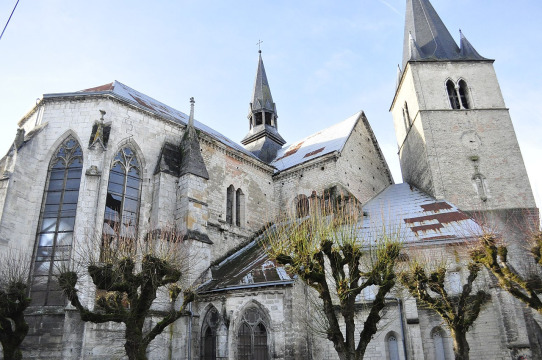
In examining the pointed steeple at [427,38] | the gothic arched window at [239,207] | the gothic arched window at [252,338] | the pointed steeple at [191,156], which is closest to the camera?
the gothic arched window at [252,338]

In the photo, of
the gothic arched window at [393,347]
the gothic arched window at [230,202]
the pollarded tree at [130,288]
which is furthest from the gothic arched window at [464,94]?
the pollarded tree at [130,288]

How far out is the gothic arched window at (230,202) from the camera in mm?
17791

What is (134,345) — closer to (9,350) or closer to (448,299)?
(9,350)

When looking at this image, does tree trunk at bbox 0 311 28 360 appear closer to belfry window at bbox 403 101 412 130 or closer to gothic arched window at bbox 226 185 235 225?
gothic arched window at bbox 226 185 235 225

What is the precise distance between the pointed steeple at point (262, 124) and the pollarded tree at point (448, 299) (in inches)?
609

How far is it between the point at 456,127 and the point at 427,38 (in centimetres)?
635

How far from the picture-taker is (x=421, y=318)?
13.8 m

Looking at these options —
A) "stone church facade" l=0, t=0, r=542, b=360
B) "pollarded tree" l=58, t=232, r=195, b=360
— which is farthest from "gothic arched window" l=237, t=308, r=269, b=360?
"pollarded tree" l=58, t=232, r=195, b=360

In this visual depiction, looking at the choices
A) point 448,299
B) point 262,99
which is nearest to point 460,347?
point 448,299

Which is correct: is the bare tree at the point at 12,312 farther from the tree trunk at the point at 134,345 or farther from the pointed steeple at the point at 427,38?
the pointed steeple at the point at 427,38

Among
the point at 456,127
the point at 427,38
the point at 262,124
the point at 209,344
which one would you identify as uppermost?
the point at 427,38

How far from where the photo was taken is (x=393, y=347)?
43.4ft

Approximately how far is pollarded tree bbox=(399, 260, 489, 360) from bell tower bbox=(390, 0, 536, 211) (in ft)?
26.4

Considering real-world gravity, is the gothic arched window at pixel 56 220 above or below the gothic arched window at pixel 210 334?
above
